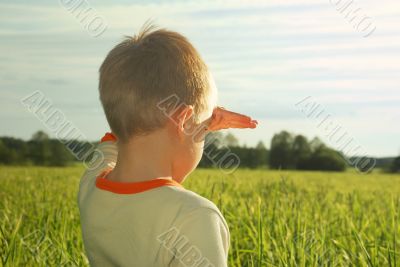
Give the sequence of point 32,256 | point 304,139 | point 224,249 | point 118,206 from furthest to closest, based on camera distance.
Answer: point 304,139 → point 32,256 → point 118,206 → point 224,249

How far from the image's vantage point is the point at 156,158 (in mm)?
1627

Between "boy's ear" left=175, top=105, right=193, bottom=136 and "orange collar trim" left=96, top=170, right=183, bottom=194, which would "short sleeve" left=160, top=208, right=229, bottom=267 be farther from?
"boy's ear" left=175, top=105, right=193, bottom=136

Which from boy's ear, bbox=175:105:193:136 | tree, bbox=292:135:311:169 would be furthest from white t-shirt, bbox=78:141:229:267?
tree, bbox=292:135:311:169

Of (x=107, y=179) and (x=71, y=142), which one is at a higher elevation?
(x=107, y=179)

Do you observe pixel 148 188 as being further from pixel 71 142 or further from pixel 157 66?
pixel 71 142

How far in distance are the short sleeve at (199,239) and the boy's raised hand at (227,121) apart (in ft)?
1.42

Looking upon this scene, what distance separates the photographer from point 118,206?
1.68 meters

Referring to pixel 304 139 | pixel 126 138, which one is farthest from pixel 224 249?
pixel 304 139

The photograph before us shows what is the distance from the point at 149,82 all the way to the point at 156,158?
208mm

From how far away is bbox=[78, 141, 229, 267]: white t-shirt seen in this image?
4.96 ft

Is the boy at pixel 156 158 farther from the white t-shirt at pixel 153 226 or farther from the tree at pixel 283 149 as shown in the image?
the tree at pixel 283 149

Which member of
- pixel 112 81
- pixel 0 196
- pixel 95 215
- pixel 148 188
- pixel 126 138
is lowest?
pixel 0 196

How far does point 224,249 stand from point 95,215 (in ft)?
1.39

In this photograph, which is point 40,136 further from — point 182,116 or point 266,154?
point 182,116
